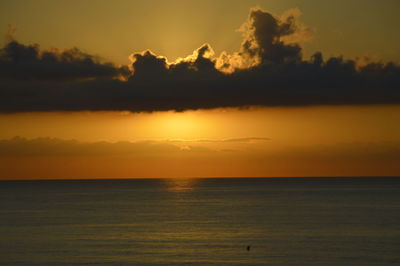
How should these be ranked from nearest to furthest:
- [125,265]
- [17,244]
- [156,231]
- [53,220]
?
[125,265], [17,244], [156,231], [53,220]

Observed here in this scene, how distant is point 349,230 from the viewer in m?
120

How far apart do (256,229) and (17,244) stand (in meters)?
42.9

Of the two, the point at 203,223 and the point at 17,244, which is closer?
the point at 17,244

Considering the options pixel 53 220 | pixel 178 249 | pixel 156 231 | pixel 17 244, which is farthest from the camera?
pixel 53 220

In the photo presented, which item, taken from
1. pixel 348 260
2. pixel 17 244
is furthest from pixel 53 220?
pixel 348 260

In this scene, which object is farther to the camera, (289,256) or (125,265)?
(289,256)

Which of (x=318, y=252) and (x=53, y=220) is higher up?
(x=53, y=220)

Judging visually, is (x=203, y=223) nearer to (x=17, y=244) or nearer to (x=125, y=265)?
(x=17, y=244)

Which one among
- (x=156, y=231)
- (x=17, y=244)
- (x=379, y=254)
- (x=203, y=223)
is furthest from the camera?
(x=203, y=223)

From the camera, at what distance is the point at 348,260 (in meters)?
85.7

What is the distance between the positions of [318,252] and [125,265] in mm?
26477

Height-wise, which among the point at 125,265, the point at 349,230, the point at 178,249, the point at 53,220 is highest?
the point at 53,220

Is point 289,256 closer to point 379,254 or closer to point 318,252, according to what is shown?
point 318,252

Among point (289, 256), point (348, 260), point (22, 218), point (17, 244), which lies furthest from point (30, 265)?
point (22, 218)
